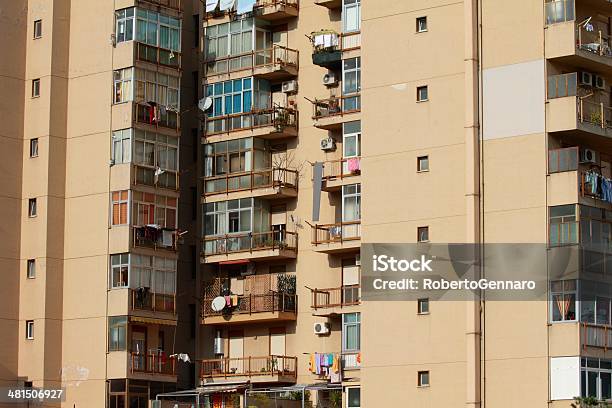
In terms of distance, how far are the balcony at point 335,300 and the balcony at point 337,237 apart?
55.0 inches

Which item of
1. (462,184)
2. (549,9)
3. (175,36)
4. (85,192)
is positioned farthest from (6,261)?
(549,9)

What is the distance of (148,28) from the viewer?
62.4 metres

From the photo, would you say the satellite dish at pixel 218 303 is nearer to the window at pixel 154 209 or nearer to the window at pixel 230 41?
the window at pixel 154 209

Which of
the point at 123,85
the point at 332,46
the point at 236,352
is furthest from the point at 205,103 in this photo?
the point at 236,352

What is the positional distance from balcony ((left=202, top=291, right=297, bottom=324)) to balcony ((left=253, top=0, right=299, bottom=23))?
1048 cm

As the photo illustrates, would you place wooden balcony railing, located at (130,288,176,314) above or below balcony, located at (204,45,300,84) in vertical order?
below

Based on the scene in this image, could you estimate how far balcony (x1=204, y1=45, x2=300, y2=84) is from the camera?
61.9 metres

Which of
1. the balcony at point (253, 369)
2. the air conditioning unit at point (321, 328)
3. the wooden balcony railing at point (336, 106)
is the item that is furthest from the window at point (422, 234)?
the balcony at point (253, 369)

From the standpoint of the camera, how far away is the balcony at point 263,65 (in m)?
61.9

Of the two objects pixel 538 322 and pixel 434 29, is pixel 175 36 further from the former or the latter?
pixel 538 322

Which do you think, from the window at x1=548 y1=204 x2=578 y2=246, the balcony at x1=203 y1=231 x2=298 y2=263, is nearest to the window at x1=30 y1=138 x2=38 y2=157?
the balcony at x1=203 y1=231 x2=298 y2=263

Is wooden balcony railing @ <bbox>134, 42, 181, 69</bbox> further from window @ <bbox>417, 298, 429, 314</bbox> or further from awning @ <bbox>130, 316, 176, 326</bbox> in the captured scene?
window @ <bbox>417, 298, 429, 314</bbox>

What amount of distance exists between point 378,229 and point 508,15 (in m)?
8.21

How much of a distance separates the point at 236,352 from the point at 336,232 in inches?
258
